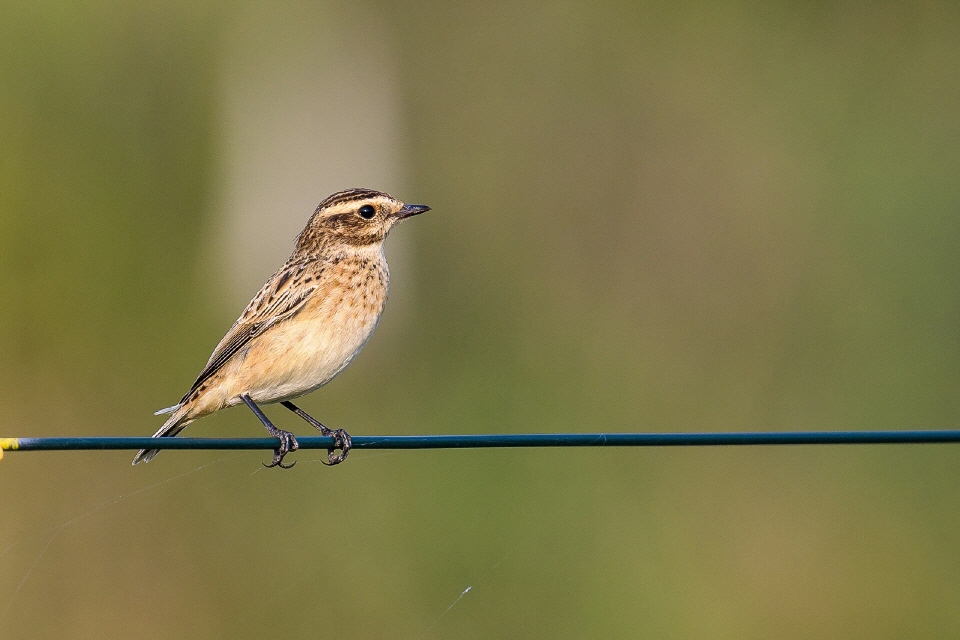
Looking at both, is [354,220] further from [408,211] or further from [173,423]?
[173,423]

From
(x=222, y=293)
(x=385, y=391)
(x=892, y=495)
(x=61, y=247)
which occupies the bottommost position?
(x=892, y=495)

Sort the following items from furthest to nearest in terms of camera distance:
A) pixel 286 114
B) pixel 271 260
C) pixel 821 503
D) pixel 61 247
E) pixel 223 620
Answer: pixel 286 114
pixel 271 260
pixel 61 247
pixel 821 503
pixel 223 620

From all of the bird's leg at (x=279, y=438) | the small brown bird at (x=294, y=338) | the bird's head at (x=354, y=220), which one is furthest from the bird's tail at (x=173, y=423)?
the bird's head at (x=354, y=220)

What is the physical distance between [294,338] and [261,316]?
277 millimetres

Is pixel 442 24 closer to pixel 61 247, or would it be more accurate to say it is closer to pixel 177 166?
pixel 177 166

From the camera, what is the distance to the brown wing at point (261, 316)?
6.31 m

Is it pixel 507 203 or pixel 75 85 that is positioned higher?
pixel 75 85

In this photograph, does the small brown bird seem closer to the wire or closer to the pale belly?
the pale belly

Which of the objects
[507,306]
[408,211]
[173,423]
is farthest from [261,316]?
[507,306]

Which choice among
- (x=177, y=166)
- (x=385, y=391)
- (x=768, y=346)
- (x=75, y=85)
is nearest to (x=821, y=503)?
(x=768, y=346)

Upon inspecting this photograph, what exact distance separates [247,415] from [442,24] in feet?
22.8

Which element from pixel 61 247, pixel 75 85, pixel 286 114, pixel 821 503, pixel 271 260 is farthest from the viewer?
pixel 286 114

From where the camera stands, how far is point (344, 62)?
49.5ft

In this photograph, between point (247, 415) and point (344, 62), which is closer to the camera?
point (247, 415)
